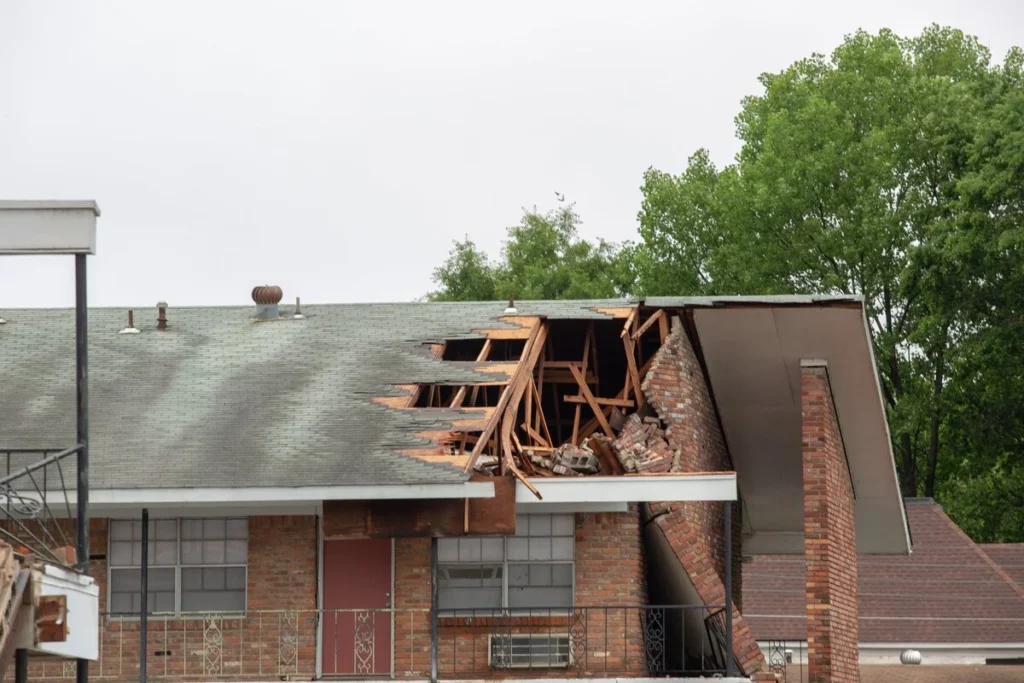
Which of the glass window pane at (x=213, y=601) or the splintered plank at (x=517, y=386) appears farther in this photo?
the glass window pane at (x=213, y=601)

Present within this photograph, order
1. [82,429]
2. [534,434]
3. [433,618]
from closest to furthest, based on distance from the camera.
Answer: [82,429]
[433,618]
[534,434]

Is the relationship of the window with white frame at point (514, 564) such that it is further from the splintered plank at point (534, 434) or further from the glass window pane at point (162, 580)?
the glass window pane at point (162, 580)

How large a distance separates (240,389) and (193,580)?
2.76 metres

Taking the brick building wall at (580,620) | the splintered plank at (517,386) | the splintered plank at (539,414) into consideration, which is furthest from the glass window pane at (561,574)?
the splintered plank at (517,386)

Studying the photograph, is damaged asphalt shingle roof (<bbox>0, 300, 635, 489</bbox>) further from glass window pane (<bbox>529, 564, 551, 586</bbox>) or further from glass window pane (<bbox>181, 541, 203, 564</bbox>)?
glass window pane (<bbox>529, 564, 551, 586</bbox>)

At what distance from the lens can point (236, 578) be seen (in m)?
24.9

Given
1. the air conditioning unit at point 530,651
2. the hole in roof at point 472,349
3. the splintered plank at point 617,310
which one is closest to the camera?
the air conditioning unit at point 530,651

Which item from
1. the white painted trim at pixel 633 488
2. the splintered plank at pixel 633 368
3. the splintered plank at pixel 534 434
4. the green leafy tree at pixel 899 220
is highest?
the green leafy tree at pixel 899 220

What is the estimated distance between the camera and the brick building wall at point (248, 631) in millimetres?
24438

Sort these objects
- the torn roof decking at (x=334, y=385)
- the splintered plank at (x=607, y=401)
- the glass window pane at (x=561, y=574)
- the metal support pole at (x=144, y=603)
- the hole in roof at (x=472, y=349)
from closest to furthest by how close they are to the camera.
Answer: the metal support pole at (x=144, y=603)
the torn roof decking at (x=334, y=385)
the glass window pane at (x=561, y=574)
the splintered plank at (x=607, y=401)
the hole in roof at (x=472, y=349)

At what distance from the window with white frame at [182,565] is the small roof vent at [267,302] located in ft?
16.7

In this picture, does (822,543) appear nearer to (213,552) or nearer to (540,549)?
(540,549)

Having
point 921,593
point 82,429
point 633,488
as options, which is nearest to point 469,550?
point 633,488

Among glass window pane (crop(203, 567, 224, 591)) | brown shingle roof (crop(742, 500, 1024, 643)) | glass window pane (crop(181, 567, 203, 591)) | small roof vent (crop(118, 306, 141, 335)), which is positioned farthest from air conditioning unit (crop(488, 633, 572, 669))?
brown shingle roof (crop(742, 500, 1024, 643))
